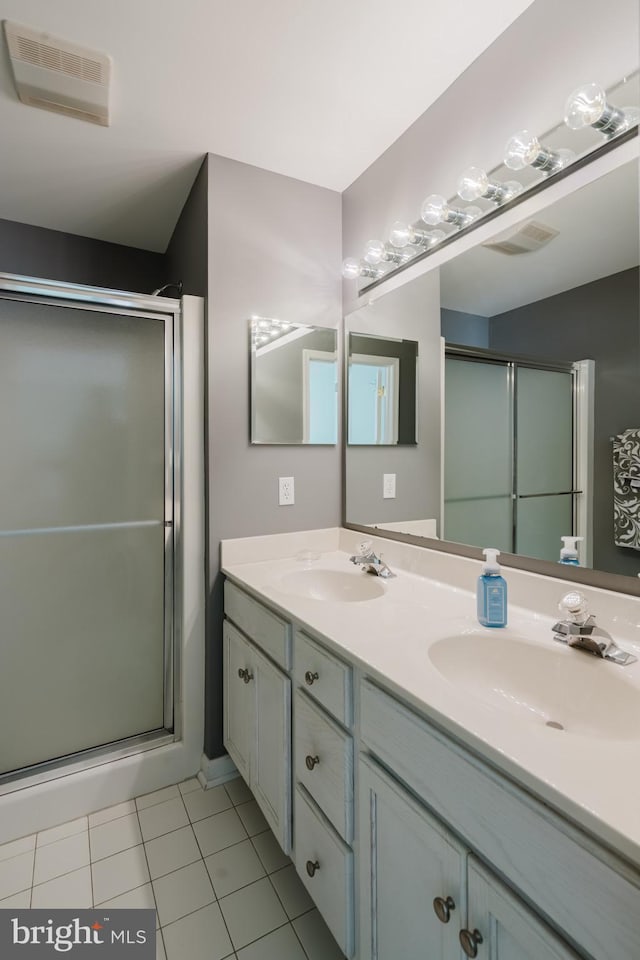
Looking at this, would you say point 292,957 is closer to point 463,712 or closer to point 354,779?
point 354,779

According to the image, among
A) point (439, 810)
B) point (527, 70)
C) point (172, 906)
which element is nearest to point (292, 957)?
point (172, 906)

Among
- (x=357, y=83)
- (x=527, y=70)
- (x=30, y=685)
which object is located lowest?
(x=30, y=685)

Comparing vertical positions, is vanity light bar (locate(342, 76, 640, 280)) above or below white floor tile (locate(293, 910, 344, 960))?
above

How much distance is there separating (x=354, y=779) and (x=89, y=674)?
116cm

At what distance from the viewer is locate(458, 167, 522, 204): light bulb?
1.24 metres

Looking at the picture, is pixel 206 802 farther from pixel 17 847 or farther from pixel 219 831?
pixel 17 847

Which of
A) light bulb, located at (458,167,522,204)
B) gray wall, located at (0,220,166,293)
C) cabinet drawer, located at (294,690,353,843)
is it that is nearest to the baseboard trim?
cabinet drawer, located at (294,690,353,843)

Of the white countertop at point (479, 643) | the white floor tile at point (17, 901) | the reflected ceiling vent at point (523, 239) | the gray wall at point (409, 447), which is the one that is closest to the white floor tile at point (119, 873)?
the white floor tile at point (17, 901)

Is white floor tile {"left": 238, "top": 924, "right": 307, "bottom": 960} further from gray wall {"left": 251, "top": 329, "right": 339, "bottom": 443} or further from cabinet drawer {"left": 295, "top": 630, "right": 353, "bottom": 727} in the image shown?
gray wall {"left": 251, "top": 329, "right": 339, "bottom": 443}

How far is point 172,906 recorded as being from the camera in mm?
1285

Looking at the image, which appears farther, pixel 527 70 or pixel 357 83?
pixel 357 83

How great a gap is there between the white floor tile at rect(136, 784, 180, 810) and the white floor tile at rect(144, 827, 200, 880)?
179mm

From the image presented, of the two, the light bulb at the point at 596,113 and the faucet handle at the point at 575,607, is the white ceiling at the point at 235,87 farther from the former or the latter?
the faucet handle at the point at 575,607

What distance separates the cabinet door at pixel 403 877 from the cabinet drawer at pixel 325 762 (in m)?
0.05
